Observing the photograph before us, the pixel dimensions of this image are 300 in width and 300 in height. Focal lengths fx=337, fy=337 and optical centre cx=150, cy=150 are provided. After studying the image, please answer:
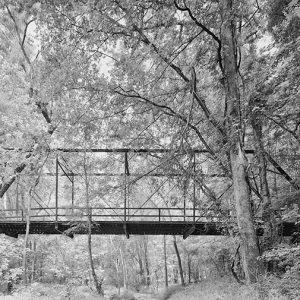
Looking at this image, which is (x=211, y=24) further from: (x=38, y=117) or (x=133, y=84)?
(x=38, y=117)

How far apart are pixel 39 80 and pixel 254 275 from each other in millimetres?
5825

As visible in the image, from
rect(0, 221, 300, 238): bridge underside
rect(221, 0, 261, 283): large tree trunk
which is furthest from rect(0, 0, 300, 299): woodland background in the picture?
rect(0, 221, 300, 238): bridge underside

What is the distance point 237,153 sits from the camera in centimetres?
634

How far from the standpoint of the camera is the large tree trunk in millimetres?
6000

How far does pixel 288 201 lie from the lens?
8.09m

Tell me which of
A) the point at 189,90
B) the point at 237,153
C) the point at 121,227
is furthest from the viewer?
the point at 121,227

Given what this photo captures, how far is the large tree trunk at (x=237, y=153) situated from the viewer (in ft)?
19.7

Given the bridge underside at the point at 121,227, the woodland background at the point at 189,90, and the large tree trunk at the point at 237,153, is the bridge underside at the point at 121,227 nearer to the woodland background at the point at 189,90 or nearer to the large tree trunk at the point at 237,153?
the woodland background at the point at 189,90

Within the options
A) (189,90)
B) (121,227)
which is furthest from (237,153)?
(121,227)

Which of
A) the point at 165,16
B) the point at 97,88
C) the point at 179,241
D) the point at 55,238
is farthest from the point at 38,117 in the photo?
the point at 179,241

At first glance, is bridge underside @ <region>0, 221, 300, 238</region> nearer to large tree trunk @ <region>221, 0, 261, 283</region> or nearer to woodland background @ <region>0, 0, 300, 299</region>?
woodland background @ <region>0, 0, 300, 299</region>

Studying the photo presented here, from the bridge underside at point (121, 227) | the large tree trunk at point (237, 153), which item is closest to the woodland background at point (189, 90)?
the large tree trunk at point (237, 153)

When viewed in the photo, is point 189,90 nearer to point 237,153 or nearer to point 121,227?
point 237,153

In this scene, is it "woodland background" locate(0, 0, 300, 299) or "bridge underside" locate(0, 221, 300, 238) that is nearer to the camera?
"woodland background" locate(0, 0, 300, 299)
